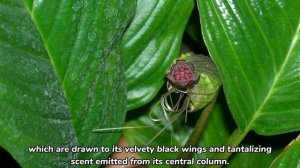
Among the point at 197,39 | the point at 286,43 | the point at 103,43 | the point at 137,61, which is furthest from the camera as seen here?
the point at 197,39

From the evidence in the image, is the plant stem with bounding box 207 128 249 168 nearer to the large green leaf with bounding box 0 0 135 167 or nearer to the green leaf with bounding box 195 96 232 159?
the green leaf with bounding box 195 96 232 159

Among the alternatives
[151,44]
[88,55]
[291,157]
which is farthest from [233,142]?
[88,55]

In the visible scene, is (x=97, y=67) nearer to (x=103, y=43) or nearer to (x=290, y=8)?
(x=103, y=43)

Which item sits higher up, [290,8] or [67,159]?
[290,8]

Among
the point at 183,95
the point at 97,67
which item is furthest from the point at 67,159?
the point at 183,95

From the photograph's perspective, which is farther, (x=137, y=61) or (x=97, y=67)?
(x=137, y=61)

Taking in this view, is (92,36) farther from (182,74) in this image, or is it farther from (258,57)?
(258,57)

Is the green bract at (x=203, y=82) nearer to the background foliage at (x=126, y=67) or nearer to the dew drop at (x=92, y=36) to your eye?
the background foliage at (x=126, y=67)
